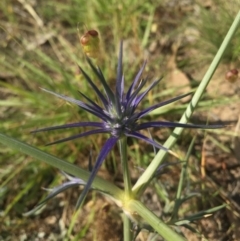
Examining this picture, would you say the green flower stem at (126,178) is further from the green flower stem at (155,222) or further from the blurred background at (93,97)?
the blurred background at (93,97)

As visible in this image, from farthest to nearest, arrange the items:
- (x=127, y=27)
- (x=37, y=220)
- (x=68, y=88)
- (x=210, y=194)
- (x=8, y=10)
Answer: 1. (x=8, y=10)
2. (x=127, y=27)
3. (x=68, y=88)
4. (x=37, y=220)
5. (x=210, y=194)

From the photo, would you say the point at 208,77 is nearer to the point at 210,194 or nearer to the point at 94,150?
the point at 210,194

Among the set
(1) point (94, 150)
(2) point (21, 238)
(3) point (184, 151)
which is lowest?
(2) point (21, 238)

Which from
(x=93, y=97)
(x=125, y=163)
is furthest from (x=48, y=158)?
(x=93, y=97)

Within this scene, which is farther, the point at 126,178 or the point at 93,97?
the point at 93,97

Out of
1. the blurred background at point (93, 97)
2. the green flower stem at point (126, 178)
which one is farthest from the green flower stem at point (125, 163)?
the blurred background at point (93, 97)

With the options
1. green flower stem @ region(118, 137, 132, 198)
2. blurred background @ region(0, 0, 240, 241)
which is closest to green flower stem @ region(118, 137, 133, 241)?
green flower stem @ region(118, 137, 132, 198)

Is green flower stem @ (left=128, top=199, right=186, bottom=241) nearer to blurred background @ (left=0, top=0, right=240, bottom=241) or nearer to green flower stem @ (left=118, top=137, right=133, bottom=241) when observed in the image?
green flower stem @ (left=118, top=137, right=133, bottom=241)

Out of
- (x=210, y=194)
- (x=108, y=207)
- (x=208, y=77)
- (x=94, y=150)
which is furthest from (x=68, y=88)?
(x=208, y=77)

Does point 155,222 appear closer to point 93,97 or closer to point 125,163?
point 125,163
